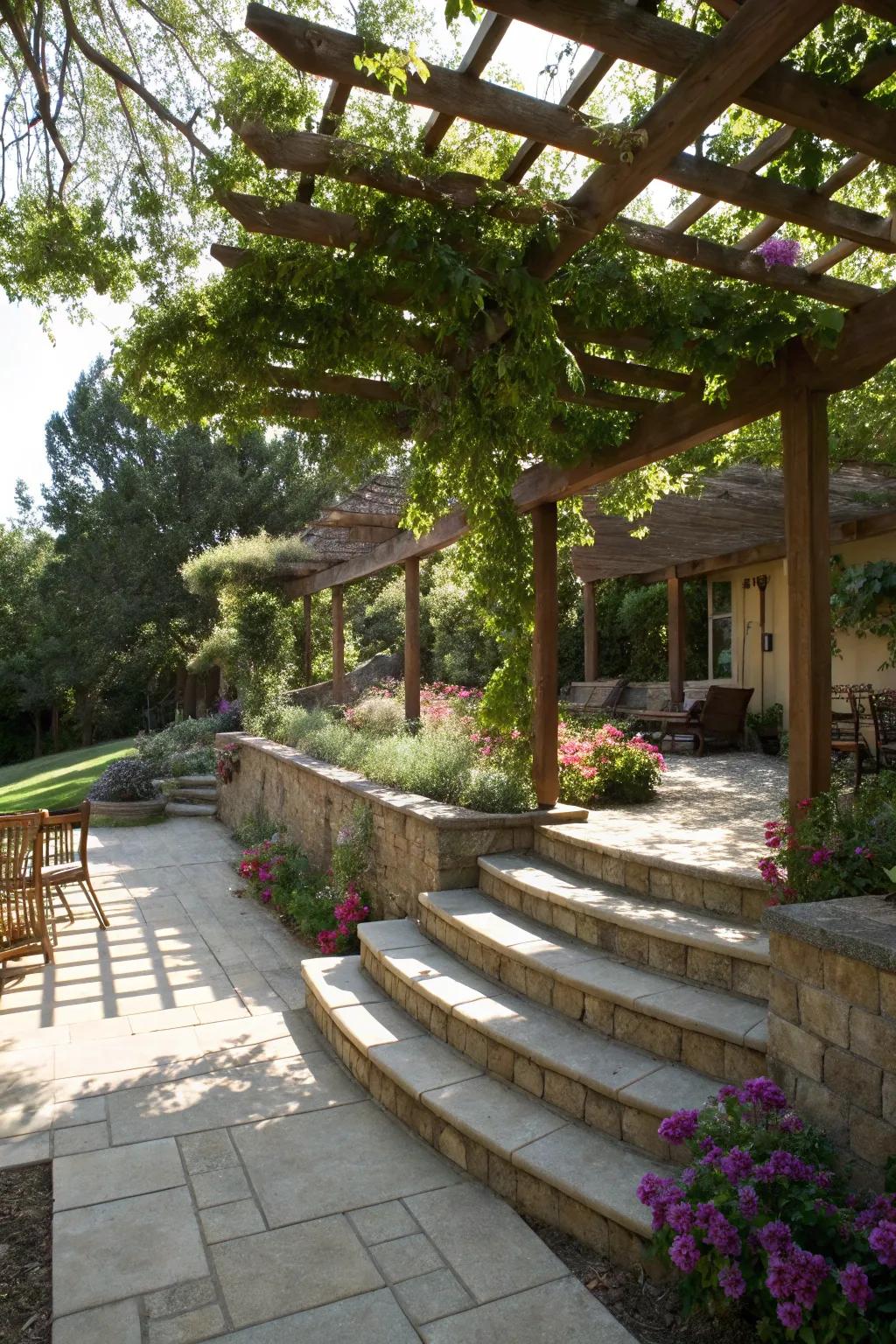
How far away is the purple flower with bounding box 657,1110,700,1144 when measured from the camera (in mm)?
2381

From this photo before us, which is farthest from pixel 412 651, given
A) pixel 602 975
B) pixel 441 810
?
pixel 602 975

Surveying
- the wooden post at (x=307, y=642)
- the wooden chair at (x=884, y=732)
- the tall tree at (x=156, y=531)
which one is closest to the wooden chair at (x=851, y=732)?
the wooden chair at (x=884, y=732)

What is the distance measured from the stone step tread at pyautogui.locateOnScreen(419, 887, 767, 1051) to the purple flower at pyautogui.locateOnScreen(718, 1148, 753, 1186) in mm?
595

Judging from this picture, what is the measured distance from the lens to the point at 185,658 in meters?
18.9

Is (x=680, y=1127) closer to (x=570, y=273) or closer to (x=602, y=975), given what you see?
(x=602, y=975)

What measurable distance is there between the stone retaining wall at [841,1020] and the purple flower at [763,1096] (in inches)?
3.2

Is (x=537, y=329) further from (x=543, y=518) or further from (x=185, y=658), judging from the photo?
(x=185, y=658)

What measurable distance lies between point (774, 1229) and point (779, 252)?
3.52 meters

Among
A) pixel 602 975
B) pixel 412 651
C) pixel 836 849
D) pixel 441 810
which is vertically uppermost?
pixel 412 651

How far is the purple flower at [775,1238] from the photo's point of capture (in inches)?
77.5

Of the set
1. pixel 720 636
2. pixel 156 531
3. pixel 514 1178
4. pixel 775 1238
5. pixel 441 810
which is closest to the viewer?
pixel 775 1238

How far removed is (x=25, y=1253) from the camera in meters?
2.72

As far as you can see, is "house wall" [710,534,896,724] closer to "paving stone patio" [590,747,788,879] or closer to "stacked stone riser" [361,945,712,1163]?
"paving stone patio" [590,747,788,879]

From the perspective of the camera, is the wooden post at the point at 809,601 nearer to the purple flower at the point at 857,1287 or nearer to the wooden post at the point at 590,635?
the purple flower at the point at 857,1287
